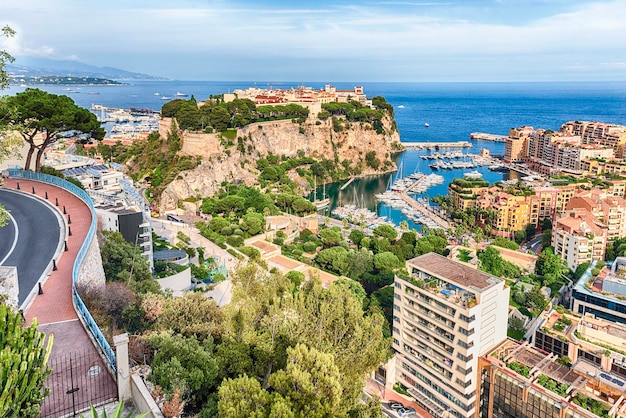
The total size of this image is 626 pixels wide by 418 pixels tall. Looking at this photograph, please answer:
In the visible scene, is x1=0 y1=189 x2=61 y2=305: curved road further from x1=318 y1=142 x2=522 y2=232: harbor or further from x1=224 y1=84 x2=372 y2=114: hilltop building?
x1=224 y1=84 x2=372 y2=114: hilltop building

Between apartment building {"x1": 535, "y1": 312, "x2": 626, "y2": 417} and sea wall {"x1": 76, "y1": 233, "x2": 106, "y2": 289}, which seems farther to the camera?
apartment building {"x1": 535, "y1": 312, "x2": 626, "y2": 417}

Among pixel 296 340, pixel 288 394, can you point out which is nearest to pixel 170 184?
pixel 296 340

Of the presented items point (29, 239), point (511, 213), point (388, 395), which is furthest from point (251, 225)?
point (29, 239)

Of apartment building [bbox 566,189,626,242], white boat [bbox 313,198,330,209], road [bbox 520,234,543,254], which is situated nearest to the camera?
apartment building [bbox 566,189,626,242]

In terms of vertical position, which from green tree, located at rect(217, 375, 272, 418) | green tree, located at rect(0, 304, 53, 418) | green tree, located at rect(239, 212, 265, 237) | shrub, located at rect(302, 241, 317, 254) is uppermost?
green tree, located at rect(0, 304, 53, 418)

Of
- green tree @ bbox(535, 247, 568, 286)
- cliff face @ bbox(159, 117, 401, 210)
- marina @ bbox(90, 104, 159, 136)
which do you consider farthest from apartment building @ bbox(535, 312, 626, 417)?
marina @ bbox(90, 104, 159, 136)

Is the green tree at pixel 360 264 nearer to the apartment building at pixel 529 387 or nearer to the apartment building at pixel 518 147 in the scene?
the apartment building at pixel 529 387
